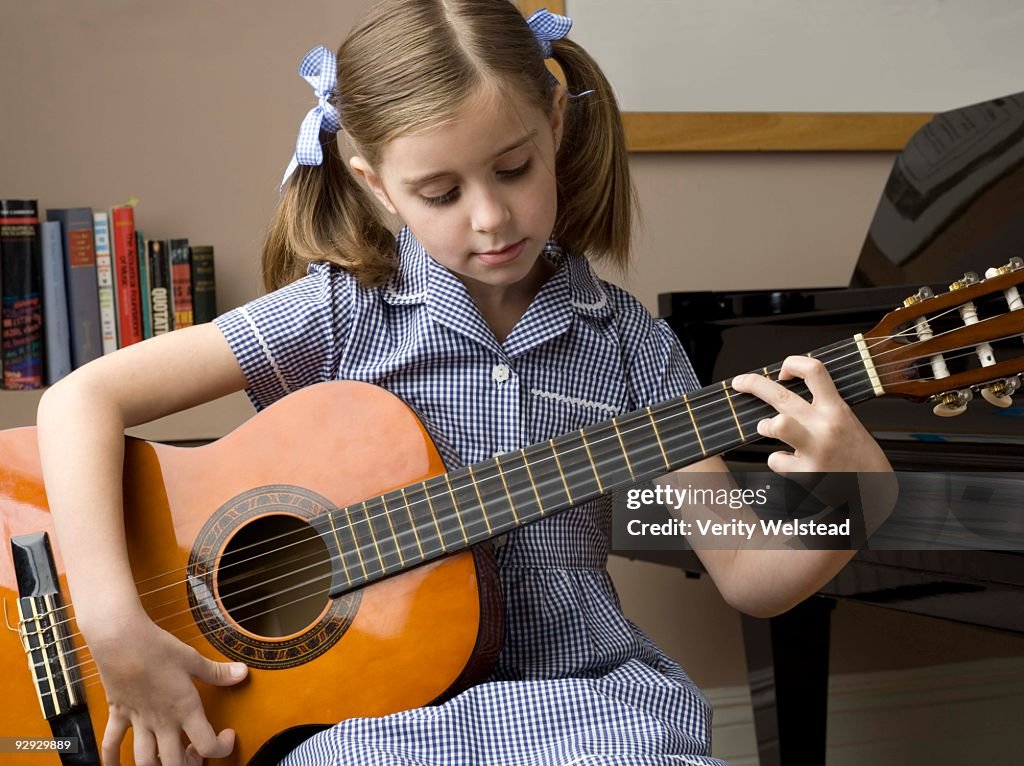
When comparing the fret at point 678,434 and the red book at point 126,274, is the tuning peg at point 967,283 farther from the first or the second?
the red book at point 126,274

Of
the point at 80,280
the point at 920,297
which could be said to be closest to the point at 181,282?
the point at 80,280

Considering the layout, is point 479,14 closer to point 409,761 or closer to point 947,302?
point 947,302

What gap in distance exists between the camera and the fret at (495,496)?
917 millimetres

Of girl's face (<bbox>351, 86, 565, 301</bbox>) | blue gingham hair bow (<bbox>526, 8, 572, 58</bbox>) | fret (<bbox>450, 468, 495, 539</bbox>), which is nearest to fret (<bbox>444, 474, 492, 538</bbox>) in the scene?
fret (<bbox>450, 468, 495, 539</bbox>)

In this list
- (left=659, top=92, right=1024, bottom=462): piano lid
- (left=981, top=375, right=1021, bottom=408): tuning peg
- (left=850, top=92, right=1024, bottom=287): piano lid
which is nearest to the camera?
(left=981, top=375, right=1021, bottom=408): tuning peg

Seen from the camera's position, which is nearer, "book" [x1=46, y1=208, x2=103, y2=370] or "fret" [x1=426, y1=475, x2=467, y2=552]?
"fret" [x1=426, y1=475, x2=467, y2=552]

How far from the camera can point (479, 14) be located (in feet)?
3.33

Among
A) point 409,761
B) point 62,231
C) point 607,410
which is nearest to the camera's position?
point 409,761

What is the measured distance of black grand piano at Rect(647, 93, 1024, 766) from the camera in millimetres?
1072

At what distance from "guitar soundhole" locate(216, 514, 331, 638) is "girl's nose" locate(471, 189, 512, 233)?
31 centimetres

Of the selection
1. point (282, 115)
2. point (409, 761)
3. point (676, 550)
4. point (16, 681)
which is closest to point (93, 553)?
point (16, 681)

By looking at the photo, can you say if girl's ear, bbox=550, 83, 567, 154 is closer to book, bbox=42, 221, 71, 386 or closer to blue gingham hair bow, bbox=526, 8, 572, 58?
blue gingham hair bow, bbox=526, 8, 572, 58

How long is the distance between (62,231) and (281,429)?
3.47 ft

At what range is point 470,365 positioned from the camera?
1.05 meters
